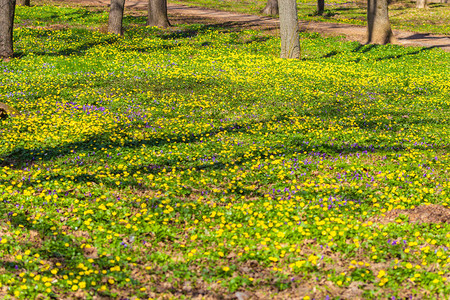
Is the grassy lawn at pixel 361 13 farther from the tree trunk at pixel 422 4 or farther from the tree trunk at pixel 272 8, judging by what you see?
the tree trunk at pixel 272 8

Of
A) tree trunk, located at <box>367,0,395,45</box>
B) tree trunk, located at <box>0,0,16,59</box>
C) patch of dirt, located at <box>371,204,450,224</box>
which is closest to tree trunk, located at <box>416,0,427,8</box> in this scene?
tree trunk, located at <box>367,0,395,45</box>

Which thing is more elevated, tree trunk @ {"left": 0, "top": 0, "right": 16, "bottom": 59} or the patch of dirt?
tree trunk @ {"left": 0, "top": 0, "right": 16, "bottom": 59}

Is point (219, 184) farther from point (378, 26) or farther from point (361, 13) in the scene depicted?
point (361, 13)

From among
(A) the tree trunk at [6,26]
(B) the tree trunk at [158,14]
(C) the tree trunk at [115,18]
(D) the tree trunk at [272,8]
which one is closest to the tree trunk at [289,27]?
(C) the tree trunk at [115,18]

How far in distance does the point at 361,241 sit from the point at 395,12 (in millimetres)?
42851

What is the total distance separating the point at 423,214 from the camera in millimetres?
6613

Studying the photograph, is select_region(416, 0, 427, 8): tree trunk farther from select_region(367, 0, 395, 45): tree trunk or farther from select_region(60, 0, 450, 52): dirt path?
select_region(367, 0, 395, 45): tree trunk

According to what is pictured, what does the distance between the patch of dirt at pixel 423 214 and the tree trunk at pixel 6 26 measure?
15.6m

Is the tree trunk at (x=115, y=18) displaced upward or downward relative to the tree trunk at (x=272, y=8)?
downward

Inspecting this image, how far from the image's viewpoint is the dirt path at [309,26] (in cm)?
2575

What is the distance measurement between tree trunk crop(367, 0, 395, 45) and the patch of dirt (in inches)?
743

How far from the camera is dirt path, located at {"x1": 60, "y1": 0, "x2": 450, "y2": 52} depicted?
2575 cm

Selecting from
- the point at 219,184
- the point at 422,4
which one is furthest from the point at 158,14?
the point at 422,4

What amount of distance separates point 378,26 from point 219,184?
65.1 feet
